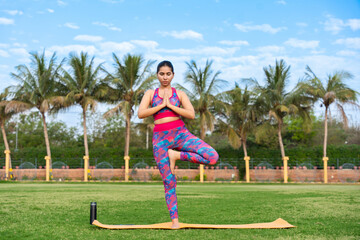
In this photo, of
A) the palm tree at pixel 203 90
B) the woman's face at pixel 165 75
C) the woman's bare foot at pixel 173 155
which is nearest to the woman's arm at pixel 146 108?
the woman's face at pixel 165 75

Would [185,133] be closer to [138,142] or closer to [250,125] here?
[250,125]

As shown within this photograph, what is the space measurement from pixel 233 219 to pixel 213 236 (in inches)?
67.7

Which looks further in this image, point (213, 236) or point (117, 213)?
point (117, 213)

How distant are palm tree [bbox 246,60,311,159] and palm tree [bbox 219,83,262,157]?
0.88 m

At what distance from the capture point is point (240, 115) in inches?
1169

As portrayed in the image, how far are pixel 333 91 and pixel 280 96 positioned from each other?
11.7 feet

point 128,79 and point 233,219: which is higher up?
point 128,79

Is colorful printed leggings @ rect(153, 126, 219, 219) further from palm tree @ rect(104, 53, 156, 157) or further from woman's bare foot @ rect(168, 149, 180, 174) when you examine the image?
palm tree @ rect(104, 53, 156, 157)

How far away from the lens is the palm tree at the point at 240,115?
95.4ft

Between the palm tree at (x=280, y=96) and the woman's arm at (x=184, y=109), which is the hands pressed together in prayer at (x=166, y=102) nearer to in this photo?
the woman's arm at (x=184, y=109)

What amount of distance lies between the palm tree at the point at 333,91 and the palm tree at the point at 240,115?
3.85 metres

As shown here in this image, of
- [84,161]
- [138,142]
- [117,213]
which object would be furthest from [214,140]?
[117,213]

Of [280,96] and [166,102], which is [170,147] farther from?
[280,96]

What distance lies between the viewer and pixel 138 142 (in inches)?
1813
